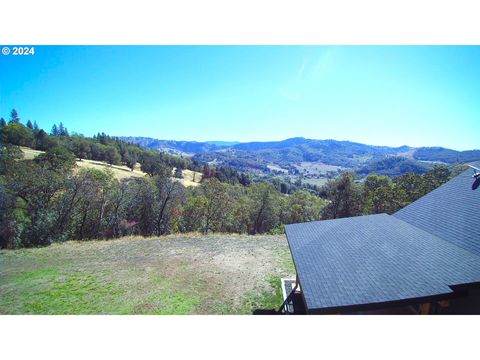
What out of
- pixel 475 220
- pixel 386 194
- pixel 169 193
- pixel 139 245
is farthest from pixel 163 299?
pixel 386 194

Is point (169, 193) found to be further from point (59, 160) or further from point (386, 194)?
point (386, 194)

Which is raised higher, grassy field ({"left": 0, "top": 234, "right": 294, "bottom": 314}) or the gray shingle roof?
the gray shingle roof

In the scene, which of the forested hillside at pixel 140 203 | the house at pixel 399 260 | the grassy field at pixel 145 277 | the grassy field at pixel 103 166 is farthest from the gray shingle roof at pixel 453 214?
the grassy field at pixel 103 166

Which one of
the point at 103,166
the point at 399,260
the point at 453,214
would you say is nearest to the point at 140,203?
the point at 399,260

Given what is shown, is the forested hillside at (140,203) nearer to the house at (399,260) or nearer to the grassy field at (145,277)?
the grassy field at (145,277)

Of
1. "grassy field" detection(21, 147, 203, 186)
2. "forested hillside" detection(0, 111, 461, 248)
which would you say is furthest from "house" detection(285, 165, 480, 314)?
"grassy field" detection(21, 147, 203, 186)

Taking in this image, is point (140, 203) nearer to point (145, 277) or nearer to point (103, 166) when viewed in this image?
point (145, 277)

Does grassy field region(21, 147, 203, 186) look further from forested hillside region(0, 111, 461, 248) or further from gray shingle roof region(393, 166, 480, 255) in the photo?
gray shingle roof region(393, 166, 480, 255)
